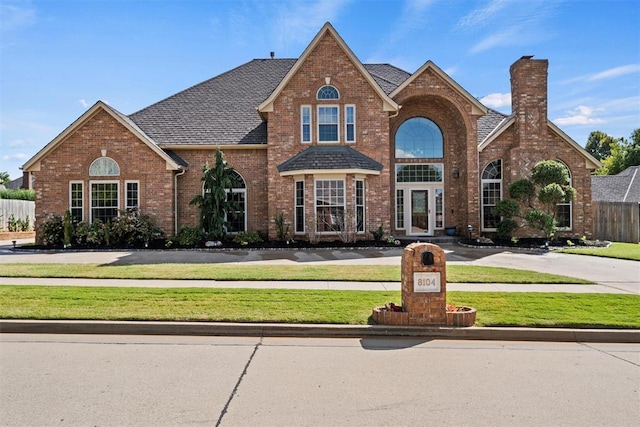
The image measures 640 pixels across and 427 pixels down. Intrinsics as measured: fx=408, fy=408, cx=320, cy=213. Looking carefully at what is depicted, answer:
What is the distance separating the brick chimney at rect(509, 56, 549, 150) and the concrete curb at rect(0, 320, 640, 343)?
15.3m

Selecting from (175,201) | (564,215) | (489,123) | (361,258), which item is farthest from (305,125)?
(564,215)

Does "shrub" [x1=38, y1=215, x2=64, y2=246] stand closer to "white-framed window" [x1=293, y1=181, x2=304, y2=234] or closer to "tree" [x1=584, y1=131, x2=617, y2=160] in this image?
"white-framed window" [x1=293, y1=181, x2=304, y2=234]

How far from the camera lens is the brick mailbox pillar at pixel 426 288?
6.56 m

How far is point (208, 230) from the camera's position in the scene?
18391 mm

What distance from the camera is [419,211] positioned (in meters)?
21.3

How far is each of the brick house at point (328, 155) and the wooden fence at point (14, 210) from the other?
10.7 m

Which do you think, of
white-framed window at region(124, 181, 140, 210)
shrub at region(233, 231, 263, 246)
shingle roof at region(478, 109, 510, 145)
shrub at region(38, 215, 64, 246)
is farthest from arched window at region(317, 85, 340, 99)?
shrub at region(38, 215, 64, 246)

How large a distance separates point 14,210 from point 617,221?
38076 millimetres

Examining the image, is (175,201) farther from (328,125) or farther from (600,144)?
(600,144)

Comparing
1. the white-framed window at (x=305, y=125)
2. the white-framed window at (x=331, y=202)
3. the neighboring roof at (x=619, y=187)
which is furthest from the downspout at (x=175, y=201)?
the neighboring roof at (x=619, y=187)

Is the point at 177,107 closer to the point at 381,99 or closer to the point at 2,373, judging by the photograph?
the point at 381,99

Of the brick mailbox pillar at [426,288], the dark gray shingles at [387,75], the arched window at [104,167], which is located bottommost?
the brick mailbox pillar at [426,288]

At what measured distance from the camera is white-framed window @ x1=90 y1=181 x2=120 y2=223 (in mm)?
18656

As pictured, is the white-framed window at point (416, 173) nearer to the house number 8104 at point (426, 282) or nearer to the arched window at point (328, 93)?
the arched window at point (328, 93)
